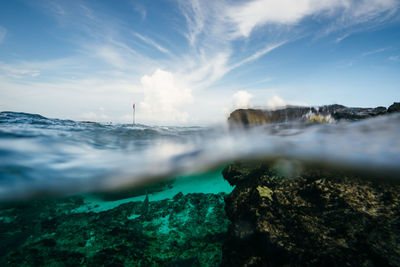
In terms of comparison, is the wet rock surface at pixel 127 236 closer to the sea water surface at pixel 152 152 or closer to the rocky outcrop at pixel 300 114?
the sea water surface at pixel 152 152

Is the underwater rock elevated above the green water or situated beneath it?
elevated above

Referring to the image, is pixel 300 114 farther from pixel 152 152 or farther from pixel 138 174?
pixel 138 174

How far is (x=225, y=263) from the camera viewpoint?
176 inches

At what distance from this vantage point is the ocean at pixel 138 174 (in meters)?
5.84

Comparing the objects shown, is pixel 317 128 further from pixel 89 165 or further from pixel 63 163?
pixel 63 163

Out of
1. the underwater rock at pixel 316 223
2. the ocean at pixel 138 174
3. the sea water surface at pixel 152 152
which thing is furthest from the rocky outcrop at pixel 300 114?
the underwater rock at pixel 316 223

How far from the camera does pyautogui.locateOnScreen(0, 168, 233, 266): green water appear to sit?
5723 millimetres

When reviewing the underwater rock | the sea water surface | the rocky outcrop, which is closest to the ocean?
the sea water surface

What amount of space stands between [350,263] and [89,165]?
957 centimetres

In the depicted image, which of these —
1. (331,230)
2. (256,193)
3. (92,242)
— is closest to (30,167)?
(92,242)

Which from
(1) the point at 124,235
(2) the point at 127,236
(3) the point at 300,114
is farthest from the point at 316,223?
(3) the point at 300,114

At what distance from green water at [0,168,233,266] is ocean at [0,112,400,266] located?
0.04 m

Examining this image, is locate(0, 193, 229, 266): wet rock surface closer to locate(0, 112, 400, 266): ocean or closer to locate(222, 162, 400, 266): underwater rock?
locate(0, 112, 400, 266): ocean

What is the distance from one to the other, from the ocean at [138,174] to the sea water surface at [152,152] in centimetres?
4
